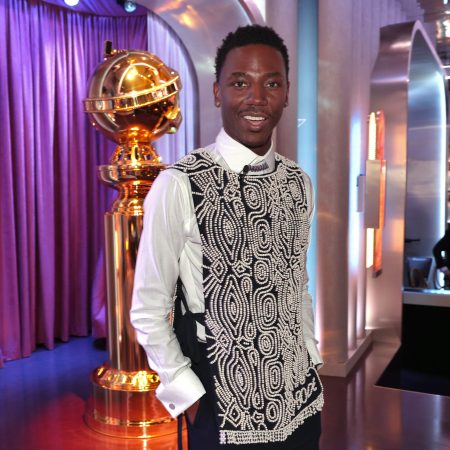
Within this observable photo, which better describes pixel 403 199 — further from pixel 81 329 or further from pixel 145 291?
pixel 145 291

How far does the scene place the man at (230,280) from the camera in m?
1.27

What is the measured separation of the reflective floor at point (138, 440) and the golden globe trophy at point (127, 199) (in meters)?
0.13

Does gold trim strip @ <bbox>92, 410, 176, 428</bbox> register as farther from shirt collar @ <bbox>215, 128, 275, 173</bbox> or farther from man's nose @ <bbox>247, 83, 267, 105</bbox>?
man's nose @ <bbox>247, 83, 267, 105</bbox>

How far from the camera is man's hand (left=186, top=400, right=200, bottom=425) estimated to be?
1.29 m

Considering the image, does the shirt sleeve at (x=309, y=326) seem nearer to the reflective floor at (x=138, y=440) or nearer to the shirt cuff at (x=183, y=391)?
the shirt cuff at (x=183, y=391)

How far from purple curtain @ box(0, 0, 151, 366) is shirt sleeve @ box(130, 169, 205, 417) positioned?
3.22 m

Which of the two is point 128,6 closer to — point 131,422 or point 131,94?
point 131,94

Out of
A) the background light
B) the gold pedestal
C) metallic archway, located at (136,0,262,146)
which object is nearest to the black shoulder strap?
the gold pedestal

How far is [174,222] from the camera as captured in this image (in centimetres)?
128

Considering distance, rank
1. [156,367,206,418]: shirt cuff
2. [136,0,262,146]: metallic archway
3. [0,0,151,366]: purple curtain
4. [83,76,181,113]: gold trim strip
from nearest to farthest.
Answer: [156,367,206,418]: shirt cuff
[83,76,181,113]: gold trim strip
[136,0,262,146]: metallic archway
[0,0,151,366]: purple curtain

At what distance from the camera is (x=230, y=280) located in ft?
4.21

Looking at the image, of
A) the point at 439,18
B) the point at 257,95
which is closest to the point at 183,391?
the point at 257,95

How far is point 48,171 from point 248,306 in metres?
3.56

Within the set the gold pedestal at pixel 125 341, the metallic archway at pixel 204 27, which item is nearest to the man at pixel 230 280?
the gold pedestal at pixel 125 341
